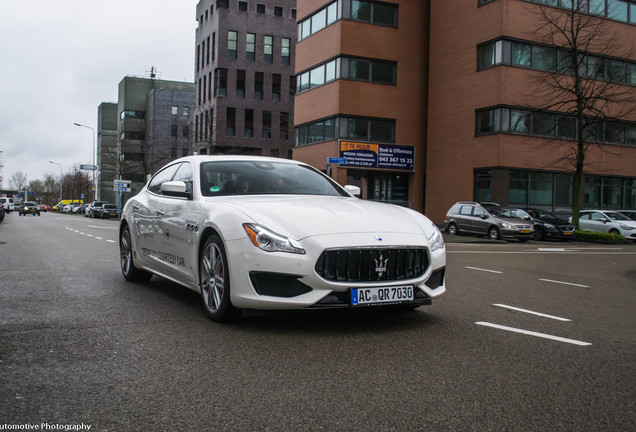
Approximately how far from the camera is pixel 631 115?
33.6 meters

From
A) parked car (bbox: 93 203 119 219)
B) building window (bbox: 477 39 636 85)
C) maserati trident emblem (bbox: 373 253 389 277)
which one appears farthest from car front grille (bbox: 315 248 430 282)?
parked car (bbox: 93 203 119 219)

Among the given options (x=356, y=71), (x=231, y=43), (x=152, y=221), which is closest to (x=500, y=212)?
(x=356, y=71)

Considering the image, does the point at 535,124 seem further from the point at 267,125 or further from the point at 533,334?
the point at 267,125

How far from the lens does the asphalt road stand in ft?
9.78

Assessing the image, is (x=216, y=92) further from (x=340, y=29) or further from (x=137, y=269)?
(x=137, y=269)

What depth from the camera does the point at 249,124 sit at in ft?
194

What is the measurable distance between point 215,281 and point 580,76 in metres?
28.7

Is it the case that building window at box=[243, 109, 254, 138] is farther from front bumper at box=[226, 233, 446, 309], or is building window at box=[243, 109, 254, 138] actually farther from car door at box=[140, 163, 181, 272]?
front bumper at box=[226, 233, 446, 309]

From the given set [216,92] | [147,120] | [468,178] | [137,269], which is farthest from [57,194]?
[137,269]

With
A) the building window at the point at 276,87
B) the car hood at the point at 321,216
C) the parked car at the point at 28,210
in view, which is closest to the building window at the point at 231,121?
the building window at the point at 276,87

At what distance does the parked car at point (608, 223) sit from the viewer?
1009 inches

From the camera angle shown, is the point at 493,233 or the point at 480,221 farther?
the point at 480,221

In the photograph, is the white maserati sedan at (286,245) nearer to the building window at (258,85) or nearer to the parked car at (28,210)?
the building window at (258,85)

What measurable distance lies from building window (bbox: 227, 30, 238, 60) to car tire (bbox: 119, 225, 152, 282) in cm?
5218
